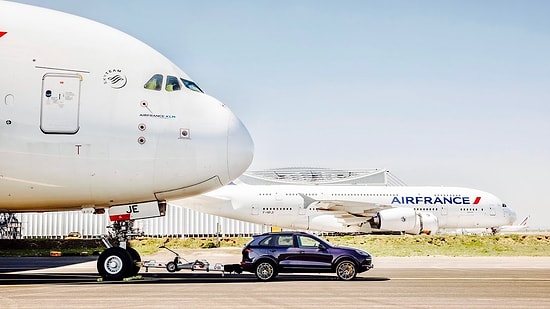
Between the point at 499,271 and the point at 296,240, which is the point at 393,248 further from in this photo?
the point at 296,240

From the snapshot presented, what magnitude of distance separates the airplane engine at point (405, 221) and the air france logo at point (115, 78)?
1309 inches

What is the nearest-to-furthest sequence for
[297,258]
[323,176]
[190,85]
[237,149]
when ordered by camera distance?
[237,149], [190,85], [297,258], [323,176]

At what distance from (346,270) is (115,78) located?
28.1ft

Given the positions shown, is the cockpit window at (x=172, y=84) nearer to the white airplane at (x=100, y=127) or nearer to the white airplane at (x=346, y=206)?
the white airplane at (x=100, y=127)

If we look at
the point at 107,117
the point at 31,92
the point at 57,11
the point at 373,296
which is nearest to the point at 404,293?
the point at 373,296

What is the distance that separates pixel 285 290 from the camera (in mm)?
16156

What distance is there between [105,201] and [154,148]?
75.5 inches

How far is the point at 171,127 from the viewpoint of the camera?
55.2ft

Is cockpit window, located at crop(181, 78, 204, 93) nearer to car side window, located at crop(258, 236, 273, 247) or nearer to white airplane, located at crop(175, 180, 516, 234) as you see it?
car side window, located at crop(258, 236, 273, 247)

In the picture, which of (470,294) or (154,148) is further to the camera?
(154,148)

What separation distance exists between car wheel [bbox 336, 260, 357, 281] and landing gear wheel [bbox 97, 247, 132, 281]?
607 cm

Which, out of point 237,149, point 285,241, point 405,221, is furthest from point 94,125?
point 405,221


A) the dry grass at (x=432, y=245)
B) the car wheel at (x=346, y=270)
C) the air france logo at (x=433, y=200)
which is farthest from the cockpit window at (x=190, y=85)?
the air france logo at (x=433, y=200)

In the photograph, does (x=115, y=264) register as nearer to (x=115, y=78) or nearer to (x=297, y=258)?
(x=115, y=78)
